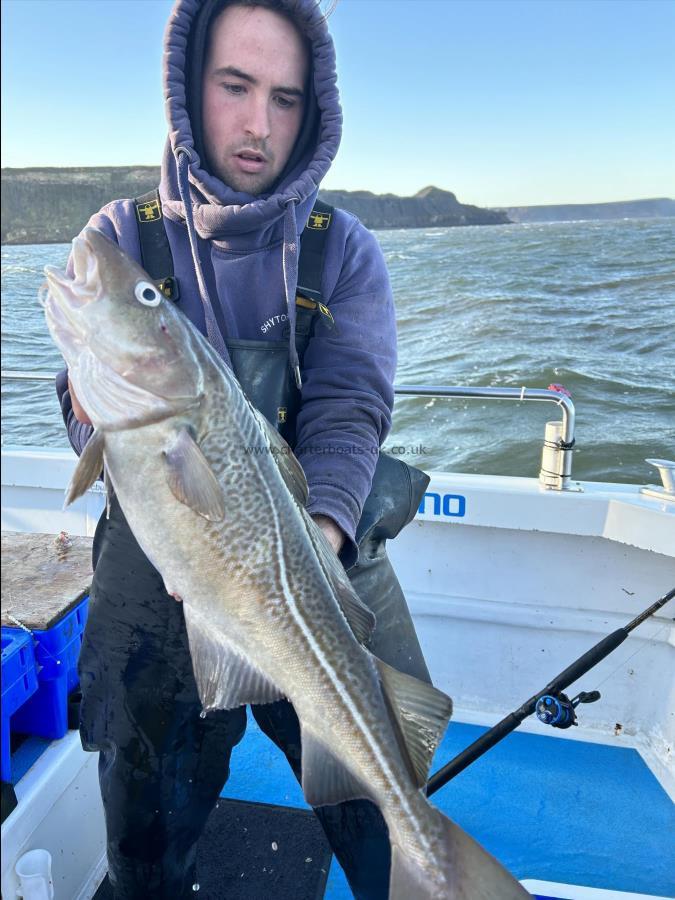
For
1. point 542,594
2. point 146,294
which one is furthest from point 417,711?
point 542,594

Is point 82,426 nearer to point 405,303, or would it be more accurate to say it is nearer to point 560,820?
point 560,820

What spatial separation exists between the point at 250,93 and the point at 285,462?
1.35 m

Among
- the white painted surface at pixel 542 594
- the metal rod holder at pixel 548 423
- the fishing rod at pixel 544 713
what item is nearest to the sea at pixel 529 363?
the metal rod holder at pixel 548 423

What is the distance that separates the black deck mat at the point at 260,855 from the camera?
9.37 feet

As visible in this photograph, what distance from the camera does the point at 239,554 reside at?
177 centimetres

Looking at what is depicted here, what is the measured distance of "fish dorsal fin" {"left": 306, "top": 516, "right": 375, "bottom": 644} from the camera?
6.23ft

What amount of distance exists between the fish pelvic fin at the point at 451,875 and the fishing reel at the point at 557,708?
1.08m

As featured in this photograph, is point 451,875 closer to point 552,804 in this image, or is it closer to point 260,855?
point 260,855

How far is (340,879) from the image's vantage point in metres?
3.04

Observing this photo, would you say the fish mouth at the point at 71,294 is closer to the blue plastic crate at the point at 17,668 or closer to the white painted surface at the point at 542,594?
the blue plastic crate at the point at 17,668

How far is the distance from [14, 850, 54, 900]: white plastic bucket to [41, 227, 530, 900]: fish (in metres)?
0.92

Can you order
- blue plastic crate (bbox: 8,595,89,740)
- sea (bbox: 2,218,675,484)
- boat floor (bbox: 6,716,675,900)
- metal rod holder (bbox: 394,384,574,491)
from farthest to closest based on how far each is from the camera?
sea (bbox: 2,218,675,484), metal rod holder (bbox: 394,384,574,491), boat floor (bbox: 6,716,675,900), blue plastic crate (bbox: 8,595,89,740)

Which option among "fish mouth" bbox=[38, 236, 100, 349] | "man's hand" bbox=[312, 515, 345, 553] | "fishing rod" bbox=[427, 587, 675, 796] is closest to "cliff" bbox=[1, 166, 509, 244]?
"fish mouth" bbox=[38, 236, 100, 349]

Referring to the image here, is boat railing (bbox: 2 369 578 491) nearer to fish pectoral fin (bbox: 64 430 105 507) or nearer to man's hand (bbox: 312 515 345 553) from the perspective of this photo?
man's hand (bbox: 312 515 345 553)
